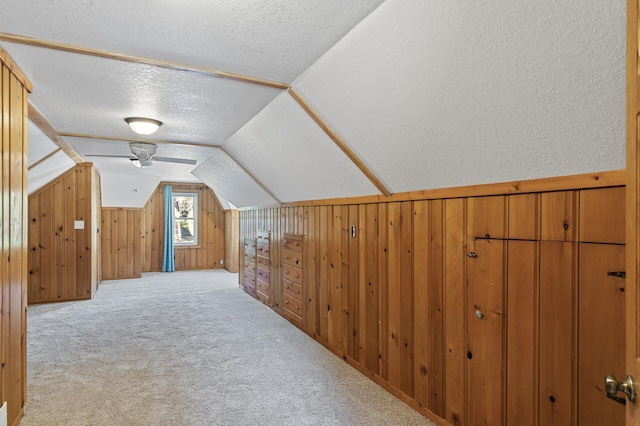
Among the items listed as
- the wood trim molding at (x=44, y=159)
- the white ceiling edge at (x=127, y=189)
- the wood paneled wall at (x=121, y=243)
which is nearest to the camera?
the wood trim molding at (x=44, y=159)

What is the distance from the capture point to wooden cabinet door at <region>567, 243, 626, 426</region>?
1.36 m

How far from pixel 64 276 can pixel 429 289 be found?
573cm

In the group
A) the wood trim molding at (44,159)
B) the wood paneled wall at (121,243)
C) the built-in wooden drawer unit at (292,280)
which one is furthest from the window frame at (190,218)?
the built-in wooden drawer unit at (292,280)

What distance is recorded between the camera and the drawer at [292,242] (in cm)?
415

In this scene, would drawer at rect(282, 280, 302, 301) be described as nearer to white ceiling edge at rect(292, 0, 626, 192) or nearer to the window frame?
white ceiling edge at rect(292, 0, 626, 192)

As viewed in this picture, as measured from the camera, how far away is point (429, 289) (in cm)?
228

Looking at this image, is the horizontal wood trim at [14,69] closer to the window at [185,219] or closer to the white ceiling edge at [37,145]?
the white ceiling edge at [37,145]

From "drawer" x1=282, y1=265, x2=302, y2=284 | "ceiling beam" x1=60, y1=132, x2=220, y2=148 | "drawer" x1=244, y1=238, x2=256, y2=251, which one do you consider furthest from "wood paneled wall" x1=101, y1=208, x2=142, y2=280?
"drawer" x1=282, y1=265, x2=302, y2=284

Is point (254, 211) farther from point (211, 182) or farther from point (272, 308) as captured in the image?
point (272, 308)

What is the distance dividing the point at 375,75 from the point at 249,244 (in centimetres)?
472

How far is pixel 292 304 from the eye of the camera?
433 cm

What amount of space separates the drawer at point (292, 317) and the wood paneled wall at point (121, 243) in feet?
15.4

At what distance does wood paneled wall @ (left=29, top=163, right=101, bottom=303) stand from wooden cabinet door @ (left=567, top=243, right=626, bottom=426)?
6333mm

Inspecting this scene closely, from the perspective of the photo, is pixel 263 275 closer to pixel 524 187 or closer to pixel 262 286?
pixel 262 286
